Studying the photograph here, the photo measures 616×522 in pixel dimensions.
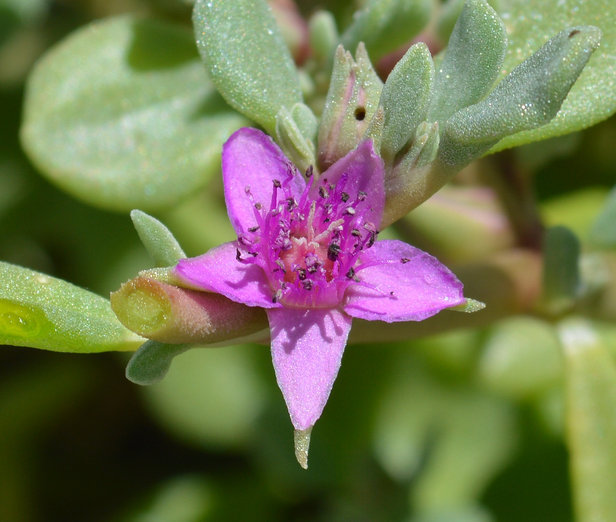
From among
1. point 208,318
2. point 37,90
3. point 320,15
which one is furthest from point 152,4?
point 208,318

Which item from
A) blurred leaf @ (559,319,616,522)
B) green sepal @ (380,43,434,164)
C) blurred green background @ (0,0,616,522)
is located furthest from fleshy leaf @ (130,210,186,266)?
blurred green background @ (0,0,616,522)

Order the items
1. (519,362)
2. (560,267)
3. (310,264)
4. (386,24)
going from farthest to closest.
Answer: (519,362)
(560,267)
(386,24)
(310,264)

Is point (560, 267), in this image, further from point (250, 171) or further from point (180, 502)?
point (180, 502)

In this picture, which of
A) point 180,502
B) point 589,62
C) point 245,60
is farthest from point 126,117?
point 180,502

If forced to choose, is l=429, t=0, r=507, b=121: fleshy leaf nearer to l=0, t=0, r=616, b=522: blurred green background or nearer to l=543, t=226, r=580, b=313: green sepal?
l=543, t=226, r=580, b=313: green sepal

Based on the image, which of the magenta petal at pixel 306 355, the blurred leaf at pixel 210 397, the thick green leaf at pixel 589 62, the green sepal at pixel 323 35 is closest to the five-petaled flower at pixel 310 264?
the magenta petal at pixel 306 355

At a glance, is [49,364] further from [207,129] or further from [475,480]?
[475,480]

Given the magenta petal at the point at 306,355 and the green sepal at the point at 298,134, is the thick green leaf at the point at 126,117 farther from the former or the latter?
the magenta petal at the point at 306,355
